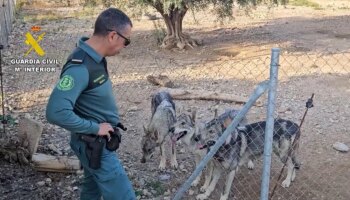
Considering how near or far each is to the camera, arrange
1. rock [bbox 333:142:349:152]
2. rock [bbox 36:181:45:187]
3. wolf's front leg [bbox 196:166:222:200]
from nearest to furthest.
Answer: rock [bbox 36:181:45:187] → wolf's front leg [bbox 196:166:222:200] → rock [bbox 333:142:349:152]

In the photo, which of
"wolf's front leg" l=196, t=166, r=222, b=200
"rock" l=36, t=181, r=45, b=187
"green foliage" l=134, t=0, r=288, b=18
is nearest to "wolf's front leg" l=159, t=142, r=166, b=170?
"wolf's front leg" l=196, t=166, r=222, b=200

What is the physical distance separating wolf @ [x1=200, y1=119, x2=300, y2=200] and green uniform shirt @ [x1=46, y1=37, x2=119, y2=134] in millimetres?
1875

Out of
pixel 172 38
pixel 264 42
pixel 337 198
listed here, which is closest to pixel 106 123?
pixel 337 198

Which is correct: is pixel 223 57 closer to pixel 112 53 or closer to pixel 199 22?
pixel 199 22

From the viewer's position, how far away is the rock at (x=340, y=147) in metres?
5.92

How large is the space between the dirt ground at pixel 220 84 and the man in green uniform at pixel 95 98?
178 centimetres

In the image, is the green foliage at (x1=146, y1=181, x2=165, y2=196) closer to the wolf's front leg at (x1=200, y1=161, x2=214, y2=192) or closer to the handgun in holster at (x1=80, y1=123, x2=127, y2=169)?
the wolf's front leg at (x1=200, y1=161, x2=214, y2=192)

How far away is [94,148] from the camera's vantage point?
3.01 metres

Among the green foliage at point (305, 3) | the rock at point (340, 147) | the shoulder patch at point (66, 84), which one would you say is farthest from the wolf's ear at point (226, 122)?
the green foliage at point (305, 3)

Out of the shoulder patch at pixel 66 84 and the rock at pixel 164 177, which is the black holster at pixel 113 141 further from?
the rock at pixel 164 177

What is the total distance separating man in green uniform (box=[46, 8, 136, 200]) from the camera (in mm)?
2752

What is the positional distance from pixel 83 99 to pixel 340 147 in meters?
4.22

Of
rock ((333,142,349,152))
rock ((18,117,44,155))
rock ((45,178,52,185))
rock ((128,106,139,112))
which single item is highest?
rock ((18,117,44,155))

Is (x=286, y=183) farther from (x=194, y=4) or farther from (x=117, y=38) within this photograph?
(x=194, y=4)
